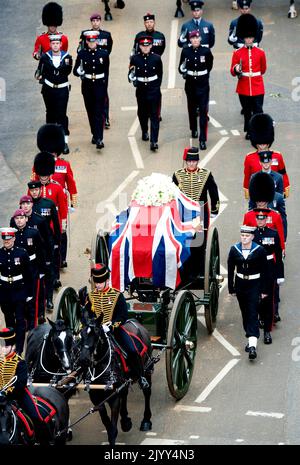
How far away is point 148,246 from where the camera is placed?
59.8 ft

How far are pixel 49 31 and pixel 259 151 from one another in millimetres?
5540

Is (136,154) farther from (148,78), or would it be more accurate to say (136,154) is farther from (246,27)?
(246,27)

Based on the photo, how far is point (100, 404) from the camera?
16.6 metres

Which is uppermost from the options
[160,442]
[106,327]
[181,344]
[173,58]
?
[106,327]

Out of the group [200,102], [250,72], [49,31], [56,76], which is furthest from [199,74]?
[49,31]

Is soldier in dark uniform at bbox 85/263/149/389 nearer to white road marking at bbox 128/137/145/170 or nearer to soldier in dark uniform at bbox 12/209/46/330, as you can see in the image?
soldier in dark uniform at bbox 12/209/46/330

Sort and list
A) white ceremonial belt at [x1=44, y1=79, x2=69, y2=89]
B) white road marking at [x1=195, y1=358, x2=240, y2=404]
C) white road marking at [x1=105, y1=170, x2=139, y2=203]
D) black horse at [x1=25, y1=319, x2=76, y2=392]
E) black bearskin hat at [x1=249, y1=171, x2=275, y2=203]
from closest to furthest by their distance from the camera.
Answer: black horse at [x1=25, y1=319, x2=76, y2=392] < white road marking at [x1=195, y1=358, x2=240, y2=404] < black bearskin hat at [x1=249, y1=171, x2=275, y2=203] < white road marking at [x1=105, y1=170, x2=139, y2=203] < white ceremonial belt at [x1=44, y1=79, x2=69, y2=89]

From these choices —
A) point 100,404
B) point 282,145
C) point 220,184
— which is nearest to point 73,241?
point 220,184

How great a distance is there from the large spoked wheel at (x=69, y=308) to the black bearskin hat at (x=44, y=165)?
2.62 meters

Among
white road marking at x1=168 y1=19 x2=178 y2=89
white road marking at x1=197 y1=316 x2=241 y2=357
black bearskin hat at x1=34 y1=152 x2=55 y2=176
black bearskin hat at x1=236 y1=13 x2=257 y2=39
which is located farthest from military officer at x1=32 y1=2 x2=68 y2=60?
white road marking at x1=197 y1=316 x2=241 y2=357

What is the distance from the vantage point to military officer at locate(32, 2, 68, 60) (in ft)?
82.3

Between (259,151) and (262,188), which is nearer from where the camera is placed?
(262,188)

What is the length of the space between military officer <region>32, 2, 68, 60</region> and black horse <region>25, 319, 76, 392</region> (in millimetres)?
8368

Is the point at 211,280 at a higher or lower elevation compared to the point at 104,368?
lower
